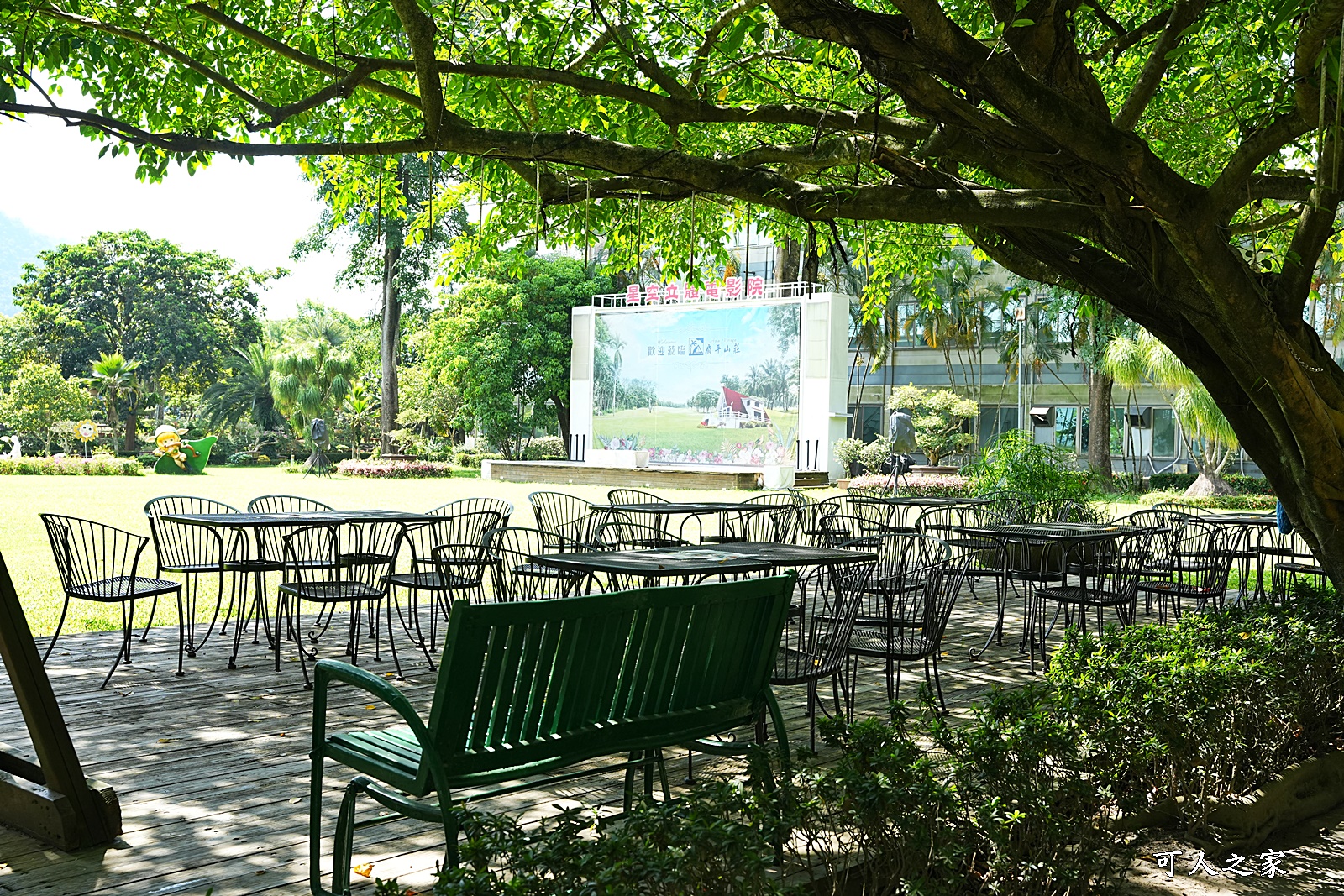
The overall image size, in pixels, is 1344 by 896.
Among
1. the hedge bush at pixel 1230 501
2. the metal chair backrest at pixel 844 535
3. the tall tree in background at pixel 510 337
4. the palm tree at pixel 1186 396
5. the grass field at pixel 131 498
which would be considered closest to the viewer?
the metal chair backrest at pixel 844 535

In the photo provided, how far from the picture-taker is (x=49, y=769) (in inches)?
151

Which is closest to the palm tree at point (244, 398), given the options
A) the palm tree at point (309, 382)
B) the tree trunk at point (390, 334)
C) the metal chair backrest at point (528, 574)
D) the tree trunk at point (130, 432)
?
the tree trunk at point (130, 432)

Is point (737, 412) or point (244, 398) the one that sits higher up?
point (244, 398)

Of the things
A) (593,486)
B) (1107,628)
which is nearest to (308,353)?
(593,486)

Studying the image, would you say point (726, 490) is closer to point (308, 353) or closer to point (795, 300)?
point (795, 300)

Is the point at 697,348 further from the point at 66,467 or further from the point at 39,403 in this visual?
the point at 39,403

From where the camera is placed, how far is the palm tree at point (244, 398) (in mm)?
52594

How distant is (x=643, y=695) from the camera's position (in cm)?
347

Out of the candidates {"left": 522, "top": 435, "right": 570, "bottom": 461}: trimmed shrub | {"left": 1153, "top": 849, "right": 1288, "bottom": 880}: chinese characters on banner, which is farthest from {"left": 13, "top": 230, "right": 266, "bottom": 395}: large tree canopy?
{"left": 1153, "top": 849, "right": 1288, "bottom": 880}: chinese characters on banner

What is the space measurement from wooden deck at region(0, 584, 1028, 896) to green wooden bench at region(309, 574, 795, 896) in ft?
1.90

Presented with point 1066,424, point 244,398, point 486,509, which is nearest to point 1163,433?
point 1066,424

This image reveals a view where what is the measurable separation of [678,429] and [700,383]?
152 cm

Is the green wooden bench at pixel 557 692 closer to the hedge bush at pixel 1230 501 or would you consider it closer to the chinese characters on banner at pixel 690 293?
the hedge bush at pixel 1230 501

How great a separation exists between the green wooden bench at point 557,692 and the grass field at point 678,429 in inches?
1079
